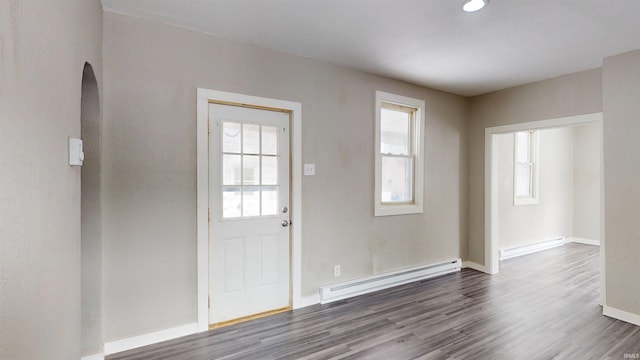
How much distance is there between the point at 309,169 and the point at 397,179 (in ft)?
4.77

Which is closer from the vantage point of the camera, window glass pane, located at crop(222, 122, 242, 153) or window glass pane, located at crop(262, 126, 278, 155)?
window glass pane, located at crop(222, 122, 242, 153)

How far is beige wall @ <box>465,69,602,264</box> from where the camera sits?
3.57m

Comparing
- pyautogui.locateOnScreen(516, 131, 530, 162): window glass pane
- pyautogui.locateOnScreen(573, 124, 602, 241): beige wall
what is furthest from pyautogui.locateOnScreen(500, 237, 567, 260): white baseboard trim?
pyautogui.locateOnScreen(516, 131, 530, 162): window glass pane

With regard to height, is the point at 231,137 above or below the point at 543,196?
above

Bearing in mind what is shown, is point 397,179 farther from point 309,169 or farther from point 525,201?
point 525,201

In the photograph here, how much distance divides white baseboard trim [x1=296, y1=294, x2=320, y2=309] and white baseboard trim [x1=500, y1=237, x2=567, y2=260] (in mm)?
3570

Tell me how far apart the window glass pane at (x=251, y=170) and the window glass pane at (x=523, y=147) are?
4.81m

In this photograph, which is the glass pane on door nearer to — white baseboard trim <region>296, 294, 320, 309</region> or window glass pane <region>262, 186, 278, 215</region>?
window glass pane <region>262, 186, 278, 215</region>

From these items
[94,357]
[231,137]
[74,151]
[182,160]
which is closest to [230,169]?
[231,137]

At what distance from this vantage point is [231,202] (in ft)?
9.68

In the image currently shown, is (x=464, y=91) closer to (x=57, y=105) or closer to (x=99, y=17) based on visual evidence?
(x=99, y=17)

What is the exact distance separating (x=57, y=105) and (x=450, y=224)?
4620 mm

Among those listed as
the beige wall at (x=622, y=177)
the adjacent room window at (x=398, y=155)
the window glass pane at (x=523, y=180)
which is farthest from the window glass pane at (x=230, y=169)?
the window glass pane at (x=523, y=180)

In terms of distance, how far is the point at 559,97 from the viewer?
379 centimetres
